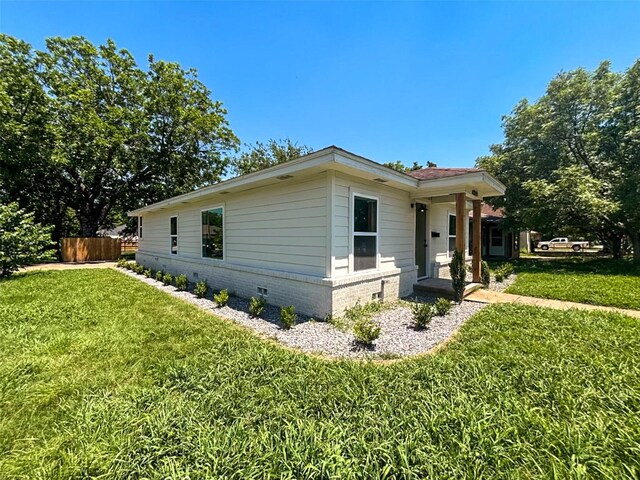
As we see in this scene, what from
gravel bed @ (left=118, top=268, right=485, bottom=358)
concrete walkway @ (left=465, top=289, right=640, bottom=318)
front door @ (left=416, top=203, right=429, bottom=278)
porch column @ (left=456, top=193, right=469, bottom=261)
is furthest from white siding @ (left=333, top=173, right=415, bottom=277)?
concrete walkway @ (left=465, top=289, right=640, bottom=318)

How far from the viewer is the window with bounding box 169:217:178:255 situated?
11.1 meters

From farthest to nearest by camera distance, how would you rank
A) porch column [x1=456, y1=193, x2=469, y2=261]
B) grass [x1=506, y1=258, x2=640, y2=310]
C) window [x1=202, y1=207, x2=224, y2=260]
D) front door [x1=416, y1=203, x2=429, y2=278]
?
1. window [x1=202, y1=207, x2=224, y2=260]
2. front door [x1=416, y1=203, x2=429, y2=278]
3. porch column [x1=456, y1=193, x2=469, y2=261]
4. grass [x1=506, y1=258, x2=640, y2=310]

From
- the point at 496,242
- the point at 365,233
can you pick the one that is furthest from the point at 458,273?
the point at 496,242

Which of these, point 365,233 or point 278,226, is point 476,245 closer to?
point 365,233

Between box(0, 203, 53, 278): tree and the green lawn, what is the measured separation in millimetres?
7488

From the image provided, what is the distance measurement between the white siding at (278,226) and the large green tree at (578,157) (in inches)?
476

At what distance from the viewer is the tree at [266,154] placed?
24.3 metres

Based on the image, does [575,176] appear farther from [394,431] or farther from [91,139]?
[91,139]

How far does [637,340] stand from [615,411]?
244 cm

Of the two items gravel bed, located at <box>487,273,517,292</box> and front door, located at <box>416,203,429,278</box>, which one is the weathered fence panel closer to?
front door, located at <box>416,203,429,278</box>

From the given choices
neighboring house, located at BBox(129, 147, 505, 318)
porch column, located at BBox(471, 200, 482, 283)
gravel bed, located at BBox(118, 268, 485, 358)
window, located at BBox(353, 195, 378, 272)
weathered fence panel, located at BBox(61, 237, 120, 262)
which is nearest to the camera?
gravel bed, located at BBox(118, 268, 485, 358)

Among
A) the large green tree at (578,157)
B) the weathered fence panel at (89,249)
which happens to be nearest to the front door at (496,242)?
the large green tree at (578,157)

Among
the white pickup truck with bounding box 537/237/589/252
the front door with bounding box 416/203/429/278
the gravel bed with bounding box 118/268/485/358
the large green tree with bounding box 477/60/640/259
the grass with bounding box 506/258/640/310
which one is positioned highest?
the large green tree with bounding box 477/60/640/259

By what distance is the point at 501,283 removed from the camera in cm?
868
